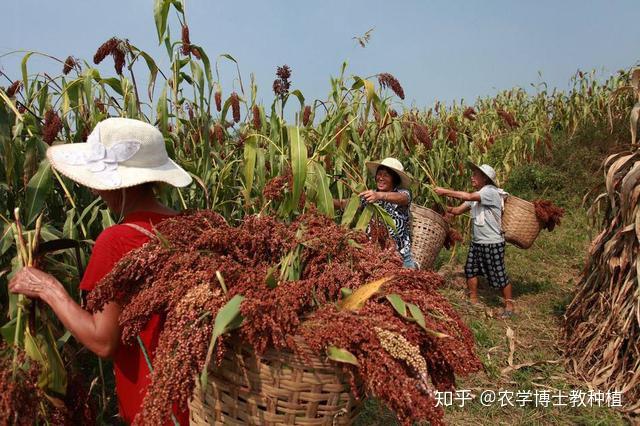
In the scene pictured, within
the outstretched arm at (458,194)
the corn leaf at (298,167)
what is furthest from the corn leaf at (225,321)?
the outstretched arm at (458,194)

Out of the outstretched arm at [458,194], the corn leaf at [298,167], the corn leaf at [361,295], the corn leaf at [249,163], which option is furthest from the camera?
the outstretched arm at [458,194]

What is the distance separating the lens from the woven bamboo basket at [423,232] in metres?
4.53

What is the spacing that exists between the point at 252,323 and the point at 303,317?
16cm

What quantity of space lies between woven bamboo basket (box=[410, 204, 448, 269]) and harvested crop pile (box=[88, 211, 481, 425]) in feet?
10.5

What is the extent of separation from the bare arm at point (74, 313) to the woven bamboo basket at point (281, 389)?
40 cm

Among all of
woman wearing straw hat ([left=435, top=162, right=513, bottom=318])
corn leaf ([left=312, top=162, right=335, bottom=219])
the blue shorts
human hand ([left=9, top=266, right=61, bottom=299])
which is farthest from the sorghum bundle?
the blue shorts

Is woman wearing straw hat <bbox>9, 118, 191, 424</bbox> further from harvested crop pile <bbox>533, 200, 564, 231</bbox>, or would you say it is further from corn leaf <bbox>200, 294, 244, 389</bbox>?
harvested crop pile <bbox>533, 200, 564, 231</bbox>

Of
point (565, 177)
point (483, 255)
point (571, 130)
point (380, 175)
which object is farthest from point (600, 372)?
point (571, 130)

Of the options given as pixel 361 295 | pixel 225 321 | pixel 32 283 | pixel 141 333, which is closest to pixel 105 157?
pixel 32 283

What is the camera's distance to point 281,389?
1.06 meters

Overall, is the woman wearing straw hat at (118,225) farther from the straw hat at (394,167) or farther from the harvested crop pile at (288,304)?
the straw hat at (394,167)

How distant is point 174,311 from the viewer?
1092 mm

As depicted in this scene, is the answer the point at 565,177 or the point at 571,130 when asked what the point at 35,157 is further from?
the point at 571,130

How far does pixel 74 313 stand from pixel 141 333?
0.25 metres
